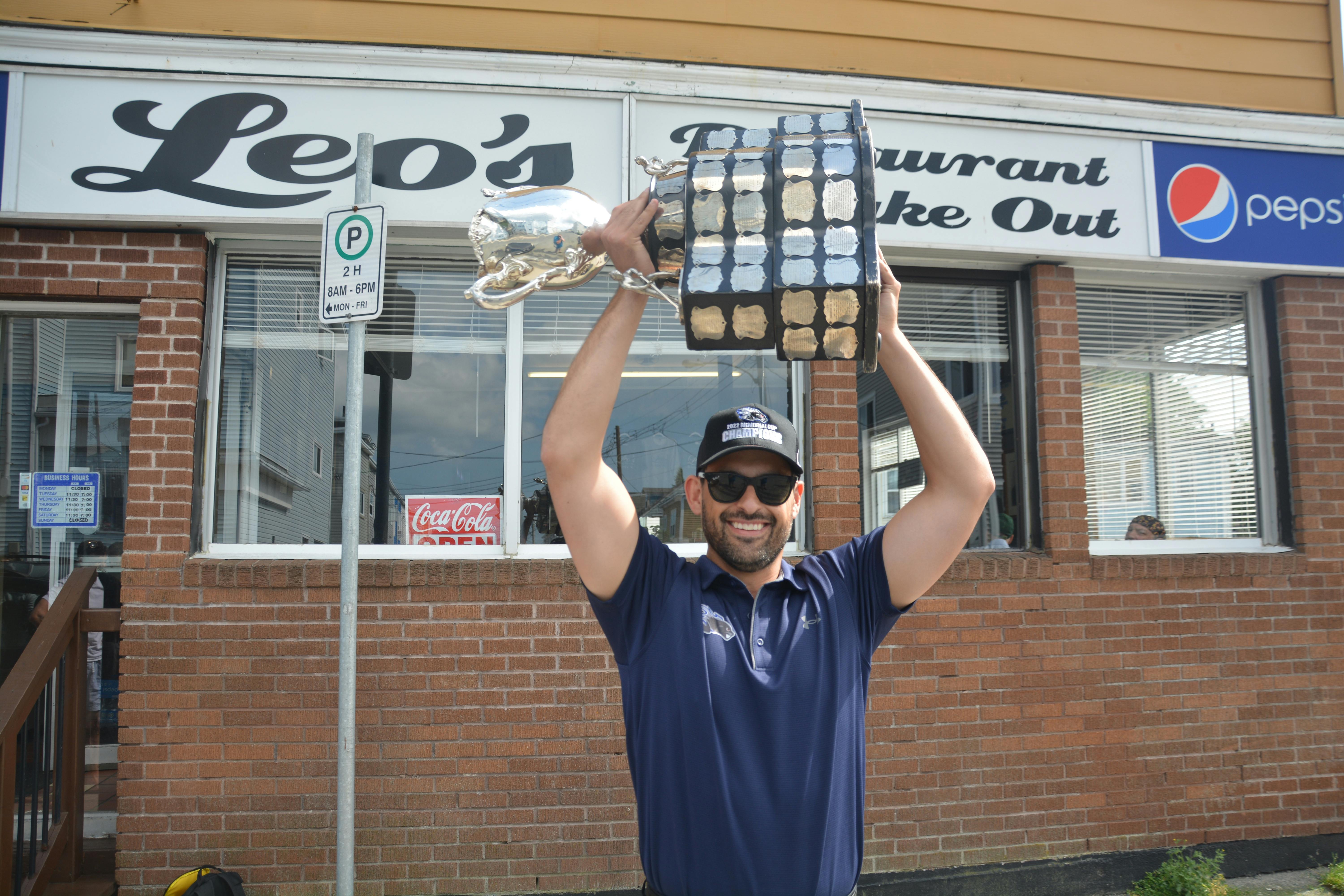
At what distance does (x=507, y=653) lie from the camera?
423cm

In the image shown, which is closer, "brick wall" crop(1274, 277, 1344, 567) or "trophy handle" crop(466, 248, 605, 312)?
"trophy handle" crop(466, 248, 605, 312)

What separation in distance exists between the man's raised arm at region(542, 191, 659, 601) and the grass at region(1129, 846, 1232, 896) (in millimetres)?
3992

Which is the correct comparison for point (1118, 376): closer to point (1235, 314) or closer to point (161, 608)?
point (1235, 314)

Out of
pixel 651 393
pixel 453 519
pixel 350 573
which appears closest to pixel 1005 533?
pixel 651 393

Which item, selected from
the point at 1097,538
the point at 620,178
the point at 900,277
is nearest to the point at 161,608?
the point at 620,178

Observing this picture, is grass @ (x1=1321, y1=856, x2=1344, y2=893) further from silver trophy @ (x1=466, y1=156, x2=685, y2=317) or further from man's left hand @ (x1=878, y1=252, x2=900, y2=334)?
silver trophy @ (x1=466, y1=156, x2=685, y2=317)

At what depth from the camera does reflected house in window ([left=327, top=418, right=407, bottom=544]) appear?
4.45m

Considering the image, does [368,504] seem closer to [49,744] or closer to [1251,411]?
[49,744]

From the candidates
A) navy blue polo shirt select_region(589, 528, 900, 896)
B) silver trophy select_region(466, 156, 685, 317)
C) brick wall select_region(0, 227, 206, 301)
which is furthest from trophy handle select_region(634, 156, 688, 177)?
brick wall select_region(0, 227, 206, 301)

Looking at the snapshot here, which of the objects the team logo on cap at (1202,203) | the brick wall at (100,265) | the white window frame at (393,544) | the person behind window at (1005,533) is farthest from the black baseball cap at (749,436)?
the team logo on cap at (1202,203)

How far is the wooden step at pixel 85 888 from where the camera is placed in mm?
3914

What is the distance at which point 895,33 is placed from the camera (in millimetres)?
4805

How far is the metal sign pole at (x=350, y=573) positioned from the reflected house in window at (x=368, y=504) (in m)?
1.29

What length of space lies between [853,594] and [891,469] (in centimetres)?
286
